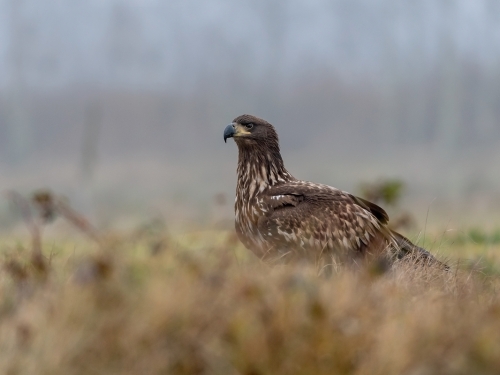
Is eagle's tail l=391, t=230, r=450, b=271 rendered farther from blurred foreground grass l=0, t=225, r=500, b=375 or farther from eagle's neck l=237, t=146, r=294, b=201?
blurred foreground grass l=0, t=225, r=500, b=375

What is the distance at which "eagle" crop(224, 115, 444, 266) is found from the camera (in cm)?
786

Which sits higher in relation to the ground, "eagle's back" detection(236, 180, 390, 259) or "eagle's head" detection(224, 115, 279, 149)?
"eagle's head" detection(224, 115, 279, 149)

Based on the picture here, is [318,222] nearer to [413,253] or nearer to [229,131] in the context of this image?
[413,253]

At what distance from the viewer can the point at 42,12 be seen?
94.2 meters

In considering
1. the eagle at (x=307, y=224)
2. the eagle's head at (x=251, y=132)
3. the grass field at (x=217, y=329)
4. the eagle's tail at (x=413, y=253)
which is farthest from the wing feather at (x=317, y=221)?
the grass field at (x=217, y=329)

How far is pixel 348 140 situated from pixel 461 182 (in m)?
17.0

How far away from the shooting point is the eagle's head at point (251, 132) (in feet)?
28.6

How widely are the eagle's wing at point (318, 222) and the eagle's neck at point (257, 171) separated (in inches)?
7.1

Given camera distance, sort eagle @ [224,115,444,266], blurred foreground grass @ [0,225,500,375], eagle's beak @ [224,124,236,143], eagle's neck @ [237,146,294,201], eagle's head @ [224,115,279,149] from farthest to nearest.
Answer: eagle's head @ [224,115,279,149] → eagle's beak @ [224,124,236,143] → eagle's neck @ [237,146,294,201] → eagle @ [224,115,444,266] → blurred foreground grass @ [0,225,500,375]

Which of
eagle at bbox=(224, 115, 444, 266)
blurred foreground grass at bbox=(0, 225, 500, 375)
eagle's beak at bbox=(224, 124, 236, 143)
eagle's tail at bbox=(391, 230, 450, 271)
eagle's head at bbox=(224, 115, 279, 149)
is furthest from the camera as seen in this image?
eagle's head at bbox=(224, 115, 279, 149)

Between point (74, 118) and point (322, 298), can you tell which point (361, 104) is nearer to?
point (74, 118)

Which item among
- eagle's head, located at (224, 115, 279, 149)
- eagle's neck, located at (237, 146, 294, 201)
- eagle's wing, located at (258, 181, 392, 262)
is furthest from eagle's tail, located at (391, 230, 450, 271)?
eagle's head, located at (224, 115, 279, 149)

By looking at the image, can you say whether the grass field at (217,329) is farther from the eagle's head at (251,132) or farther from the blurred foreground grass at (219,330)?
the eagle's head at (251,132)

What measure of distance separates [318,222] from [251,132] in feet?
4.03
